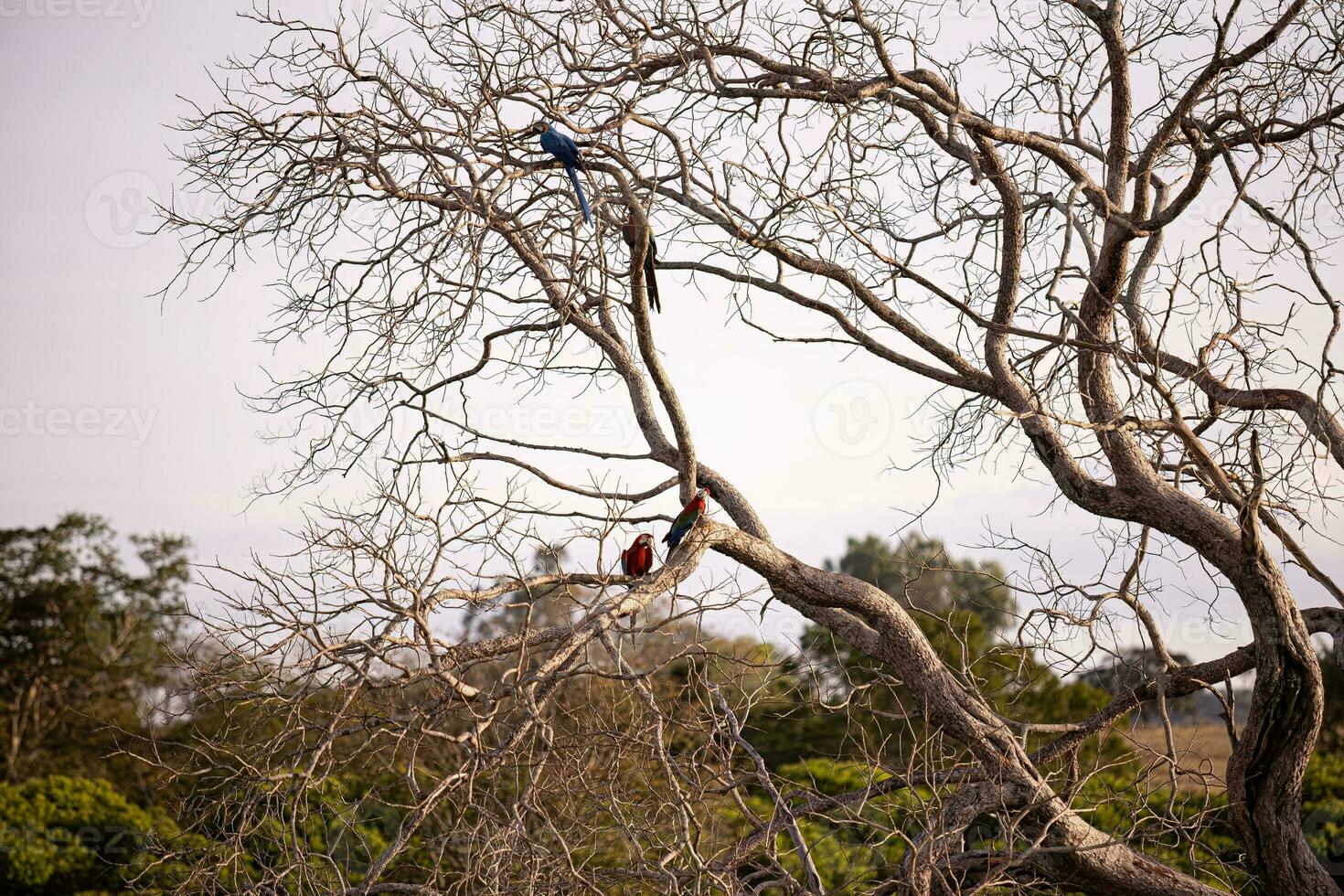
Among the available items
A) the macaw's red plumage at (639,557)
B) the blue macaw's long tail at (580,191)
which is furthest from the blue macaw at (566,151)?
the macaw's red plumage at (639,557)

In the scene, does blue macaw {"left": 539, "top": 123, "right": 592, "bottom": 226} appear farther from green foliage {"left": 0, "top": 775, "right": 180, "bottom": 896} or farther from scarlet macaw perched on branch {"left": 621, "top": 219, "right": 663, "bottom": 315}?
green foliage {"left": 0, "top": 775, "right": 180, "bottom": 896}

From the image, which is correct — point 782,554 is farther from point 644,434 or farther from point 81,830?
point 81,830

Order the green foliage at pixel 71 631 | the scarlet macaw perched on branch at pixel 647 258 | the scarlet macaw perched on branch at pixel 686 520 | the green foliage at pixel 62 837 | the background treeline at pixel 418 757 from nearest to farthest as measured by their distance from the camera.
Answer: the scarlet macaw perched on branch at pixel 647 258 < the background treeline at pixel 418 757 < the scarlet macaw perched on branch at pixel 686 520 < the green foliage at pixel 62 837 < the green foliage at pixel 71 631

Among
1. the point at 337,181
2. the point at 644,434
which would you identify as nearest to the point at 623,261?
the point at 644,434

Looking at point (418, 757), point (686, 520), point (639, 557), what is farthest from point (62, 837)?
point (686, 520)

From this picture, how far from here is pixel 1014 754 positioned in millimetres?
4875

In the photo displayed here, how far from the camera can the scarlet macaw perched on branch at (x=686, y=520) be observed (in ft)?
14.0

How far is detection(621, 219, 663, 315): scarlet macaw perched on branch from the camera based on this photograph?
12.5 feet

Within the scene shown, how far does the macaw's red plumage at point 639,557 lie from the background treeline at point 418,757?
0.98ft

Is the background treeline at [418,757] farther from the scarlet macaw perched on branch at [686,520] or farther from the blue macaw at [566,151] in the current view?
the blue macaw at [566,151]

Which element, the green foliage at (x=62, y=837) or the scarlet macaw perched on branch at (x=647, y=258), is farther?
the green foliage at (x=62, y=837)

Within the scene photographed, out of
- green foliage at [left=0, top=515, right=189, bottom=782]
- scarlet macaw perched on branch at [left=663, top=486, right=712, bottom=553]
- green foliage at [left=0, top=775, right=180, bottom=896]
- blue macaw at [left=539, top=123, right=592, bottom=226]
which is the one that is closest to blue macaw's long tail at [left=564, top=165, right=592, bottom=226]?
blue macaw at [left=539, top=123, right=592, bottom=226]

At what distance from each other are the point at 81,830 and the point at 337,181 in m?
7.80

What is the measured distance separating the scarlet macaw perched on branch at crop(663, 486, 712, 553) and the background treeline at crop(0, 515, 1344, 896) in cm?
40
